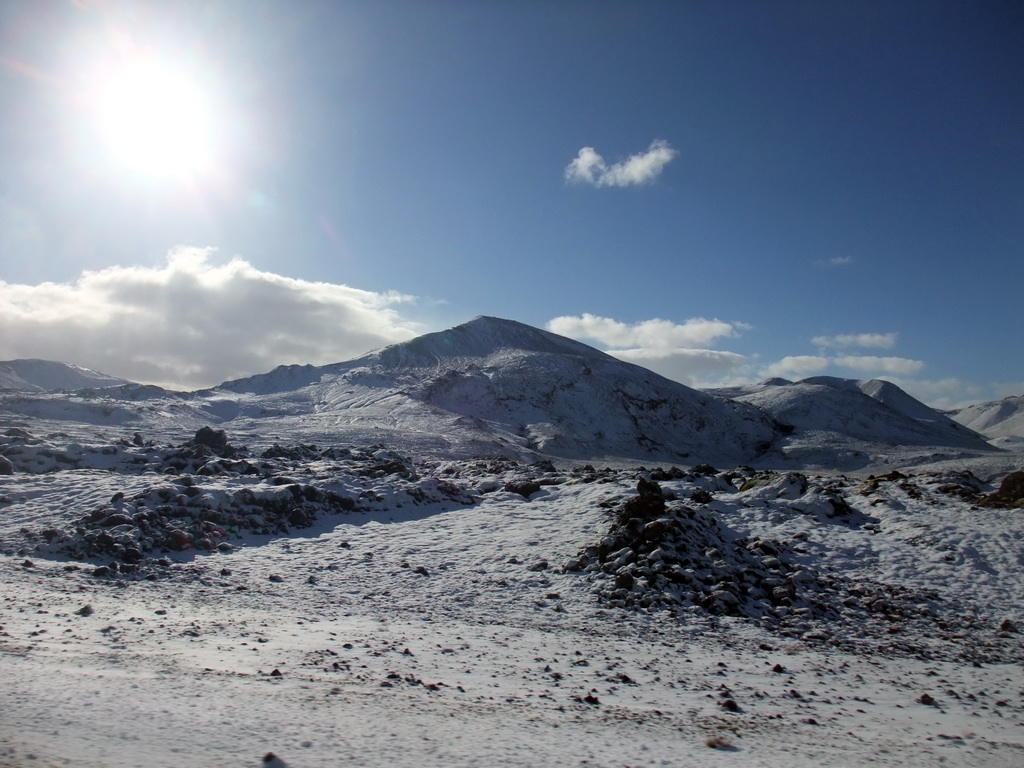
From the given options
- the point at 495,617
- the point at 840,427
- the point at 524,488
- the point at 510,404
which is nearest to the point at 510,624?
the point at 495,617

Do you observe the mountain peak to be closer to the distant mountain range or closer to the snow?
the distant mountain range

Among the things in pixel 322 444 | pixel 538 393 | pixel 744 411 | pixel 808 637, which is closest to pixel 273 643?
pixel 808 637

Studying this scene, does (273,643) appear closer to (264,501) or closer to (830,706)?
(830,706)

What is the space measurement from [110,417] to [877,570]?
3156 inches

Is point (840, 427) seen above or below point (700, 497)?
above

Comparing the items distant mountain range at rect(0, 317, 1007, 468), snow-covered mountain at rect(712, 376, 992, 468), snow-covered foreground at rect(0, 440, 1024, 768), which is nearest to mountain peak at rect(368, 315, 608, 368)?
distant mountain range at rect(0, 317, 1007, 468)

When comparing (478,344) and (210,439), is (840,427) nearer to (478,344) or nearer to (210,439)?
(478,344)

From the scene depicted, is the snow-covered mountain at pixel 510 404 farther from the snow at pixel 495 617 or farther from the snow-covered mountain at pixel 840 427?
the snow at pixel 495 617

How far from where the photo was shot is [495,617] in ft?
43.4

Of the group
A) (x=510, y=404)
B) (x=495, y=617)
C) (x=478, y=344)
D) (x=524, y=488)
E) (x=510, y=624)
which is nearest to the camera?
(x=510, y=624)

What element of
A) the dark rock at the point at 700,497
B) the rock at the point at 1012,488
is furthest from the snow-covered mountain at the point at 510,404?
the rock at the point at 1012,488

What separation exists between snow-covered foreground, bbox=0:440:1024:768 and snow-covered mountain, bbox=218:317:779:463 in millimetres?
50600

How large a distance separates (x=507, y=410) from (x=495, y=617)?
87.0m

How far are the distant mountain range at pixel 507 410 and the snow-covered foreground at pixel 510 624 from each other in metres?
44.6
